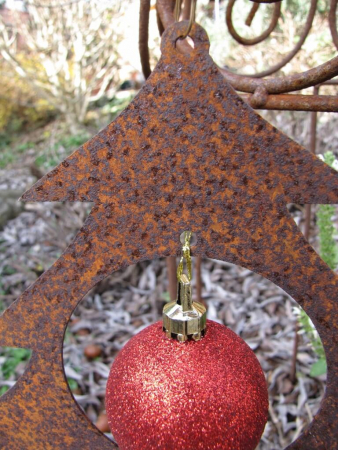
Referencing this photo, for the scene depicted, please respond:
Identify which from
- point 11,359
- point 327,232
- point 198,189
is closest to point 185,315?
point 198,189

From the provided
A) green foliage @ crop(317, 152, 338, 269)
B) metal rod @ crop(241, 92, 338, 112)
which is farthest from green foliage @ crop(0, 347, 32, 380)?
metal rod @ crop(241, 92, 338, 112)

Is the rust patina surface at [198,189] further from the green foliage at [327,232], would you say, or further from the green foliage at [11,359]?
the green foliage at [11,359]

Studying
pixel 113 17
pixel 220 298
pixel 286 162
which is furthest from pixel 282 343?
pixel 113 17

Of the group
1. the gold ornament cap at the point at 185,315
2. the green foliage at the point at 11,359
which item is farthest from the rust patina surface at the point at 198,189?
the green foliage at the point at 11,359

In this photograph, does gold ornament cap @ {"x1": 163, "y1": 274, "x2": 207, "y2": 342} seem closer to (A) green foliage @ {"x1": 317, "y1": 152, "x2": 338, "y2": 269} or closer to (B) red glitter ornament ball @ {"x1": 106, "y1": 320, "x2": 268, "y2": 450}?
(B) red glitter ornament ball @ {"x1": 106, "y1": 320, "x2": 268, "y2": 450}

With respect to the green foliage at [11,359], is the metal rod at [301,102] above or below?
above

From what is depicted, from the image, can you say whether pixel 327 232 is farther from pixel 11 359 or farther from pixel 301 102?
pixel 11 359
